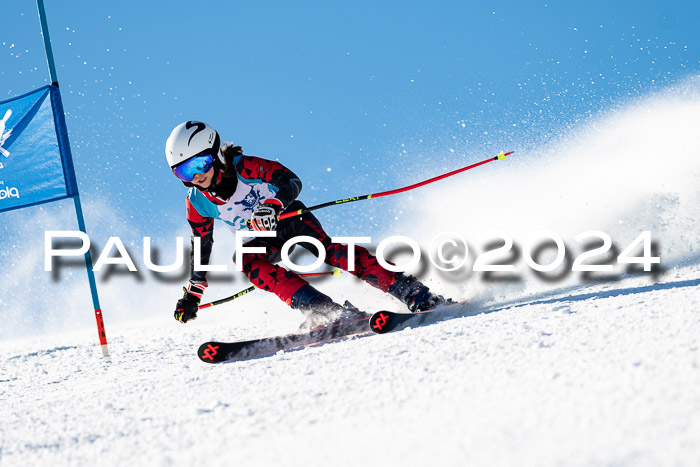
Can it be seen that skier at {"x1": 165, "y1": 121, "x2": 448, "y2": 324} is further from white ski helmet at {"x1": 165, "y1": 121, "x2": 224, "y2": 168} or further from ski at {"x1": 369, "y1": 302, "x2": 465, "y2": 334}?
ski at {"x1": 369, "y1": 302, "x2": 465, "y2": 334}

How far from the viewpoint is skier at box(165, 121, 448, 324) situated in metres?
4.07

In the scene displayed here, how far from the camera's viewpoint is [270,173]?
4.34 metres

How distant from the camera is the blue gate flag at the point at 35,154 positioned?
20.7 ft

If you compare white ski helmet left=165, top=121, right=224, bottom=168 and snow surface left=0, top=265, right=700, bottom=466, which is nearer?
snow surface left=0, top=265, right=700, bottom=466

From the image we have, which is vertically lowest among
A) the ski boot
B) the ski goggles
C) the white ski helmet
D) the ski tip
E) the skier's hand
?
the ski tip

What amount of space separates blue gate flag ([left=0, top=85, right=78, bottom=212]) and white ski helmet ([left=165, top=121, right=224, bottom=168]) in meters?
2.62

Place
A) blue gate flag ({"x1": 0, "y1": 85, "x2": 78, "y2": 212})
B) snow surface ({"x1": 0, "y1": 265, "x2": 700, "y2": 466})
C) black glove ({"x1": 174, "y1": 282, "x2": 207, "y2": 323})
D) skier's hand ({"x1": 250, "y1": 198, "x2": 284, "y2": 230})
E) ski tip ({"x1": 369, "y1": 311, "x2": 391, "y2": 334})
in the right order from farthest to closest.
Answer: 1. blue gate flag ({"x1": 0, "y1": 85, "x2": 78, "y2": 212})
2. black glove ({"x1": 174, "y1": 282, "x2": 207, "y2": 323})
3. skier's hand ({"x1": 250, "y1": 198, "x2": 284, "y2": 230})
4. ski tip ({"x1": 369, "y1": 311, "x2": 391, "y2": 334})
5. snow surface ({"x1": 0, "y1": 265, "x2": 700, "y2": 466})

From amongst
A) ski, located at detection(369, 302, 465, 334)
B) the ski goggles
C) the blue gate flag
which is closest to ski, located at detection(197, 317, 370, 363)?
ski, located at detection(369, 302, 465, 334)

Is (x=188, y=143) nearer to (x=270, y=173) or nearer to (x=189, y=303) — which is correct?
(x=270, y=173)

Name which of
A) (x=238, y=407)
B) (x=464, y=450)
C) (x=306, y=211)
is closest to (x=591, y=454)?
(x=464, y=450)

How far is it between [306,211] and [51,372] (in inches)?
99.8

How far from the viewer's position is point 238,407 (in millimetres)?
2135

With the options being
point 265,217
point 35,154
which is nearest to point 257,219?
point 265,217

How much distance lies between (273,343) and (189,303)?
1123 mm
